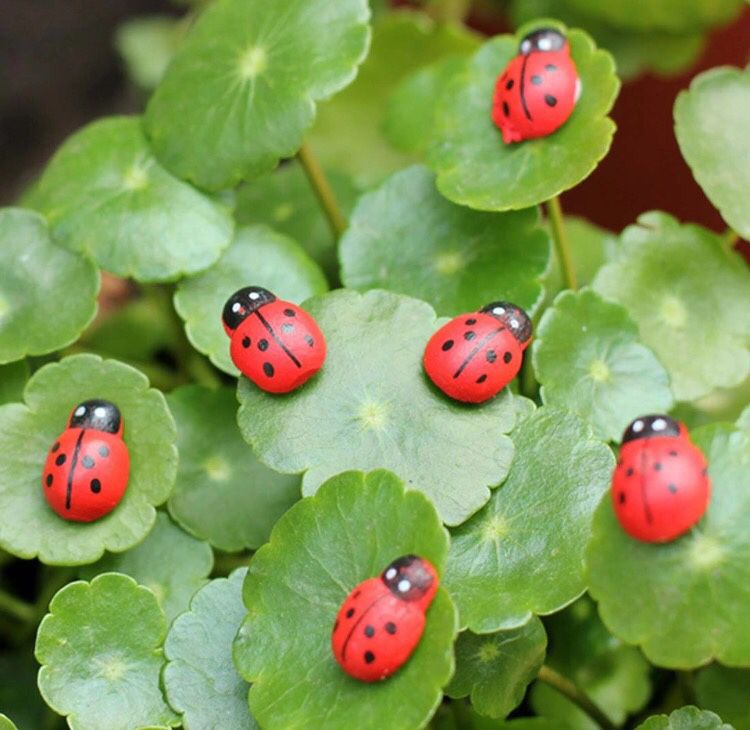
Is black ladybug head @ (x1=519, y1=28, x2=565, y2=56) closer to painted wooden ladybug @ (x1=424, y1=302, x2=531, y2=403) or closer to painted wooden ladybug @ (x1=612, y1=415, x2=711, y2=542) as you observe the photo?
painted wooden ladybug @ (x1=424, y1=302, x2=531, y2=403)

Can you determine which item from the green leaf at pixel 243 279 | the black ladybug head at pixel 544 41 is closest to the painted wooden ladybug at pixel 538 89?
the black ladybug head at pixel 544 41

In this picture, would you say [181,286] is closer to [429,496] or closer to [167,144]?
[167,144]

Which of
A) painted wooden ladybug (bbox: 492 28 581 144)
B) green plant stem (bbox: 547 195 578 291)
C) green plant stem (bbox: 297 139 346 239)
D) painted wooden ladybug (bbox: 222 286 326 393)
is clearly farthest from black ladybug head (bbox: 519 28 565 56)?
painted wooden ladybug (bbox: 222 286 326 393)

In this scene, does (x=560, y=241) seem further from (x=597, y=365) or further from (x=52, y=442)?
(x=52, y=442)

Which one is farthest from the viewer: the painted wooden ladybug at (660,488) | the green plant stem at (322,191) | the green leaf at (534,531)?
the green plant stem at (322,191)

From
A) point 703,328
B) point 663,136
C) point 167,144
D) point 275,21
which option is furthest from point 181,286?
point 663,136

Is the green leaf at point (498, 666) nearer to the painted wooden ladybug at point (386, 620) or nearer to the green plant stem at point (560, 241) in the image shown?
the painted wooden ladybug at point (386, 620)
